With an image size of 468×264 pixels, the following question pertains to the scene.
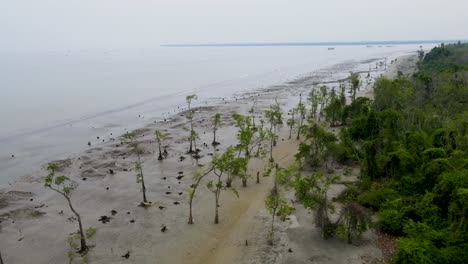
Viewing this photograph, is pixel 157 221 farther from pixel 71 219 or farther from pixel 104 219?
pixel 71 219

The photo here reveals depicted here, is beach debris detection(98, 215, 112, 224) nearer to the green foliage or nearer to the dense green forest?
the dense green forest

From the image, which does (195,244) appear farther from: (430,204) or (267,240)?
(430,204)

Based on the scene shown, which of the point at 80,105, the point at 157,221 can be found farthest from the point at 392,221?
the point at 80,105

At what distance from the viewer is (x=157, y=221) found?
32094mm

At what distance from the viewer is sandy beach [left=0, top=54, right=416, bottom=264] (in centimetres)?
2688

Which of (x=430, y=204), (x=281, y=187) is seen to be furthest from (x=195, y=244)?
(x=430, y=204)

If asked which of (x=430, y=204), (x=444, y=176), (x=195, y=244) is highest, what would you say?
(x=444, y=176)

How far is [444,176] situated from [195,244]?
20.1 metres

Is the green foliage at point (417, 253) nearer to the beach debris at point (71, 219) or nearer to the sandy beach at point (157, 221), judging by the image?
the sandy beach at point (157, 221)

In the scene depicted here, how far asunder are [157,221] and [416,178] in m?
23.4

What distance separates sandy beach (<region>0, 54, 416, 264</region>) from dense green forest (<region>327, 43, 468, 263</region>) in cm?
288

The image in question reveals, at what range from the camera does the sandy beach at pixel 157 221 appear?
1058 inches

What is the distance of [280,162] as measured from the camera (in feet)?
148

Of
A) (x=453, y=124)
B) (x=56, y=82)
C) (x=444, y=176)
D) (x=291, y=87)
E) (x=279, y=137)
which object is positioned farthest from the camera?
(x=56, y=82)
